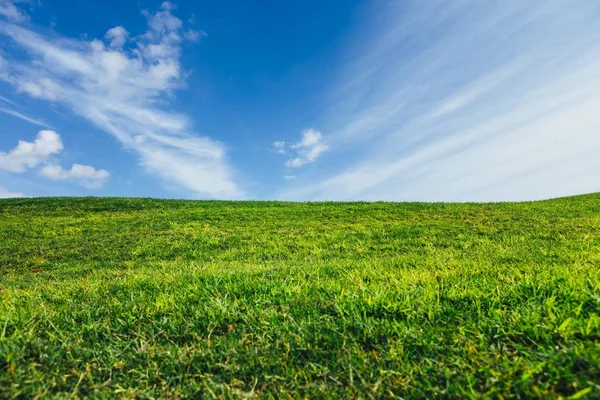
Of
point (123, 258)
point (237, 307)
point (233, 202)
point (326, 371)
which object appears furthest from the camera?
point (233, 202)

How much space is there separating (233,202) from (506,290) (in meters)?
24.8

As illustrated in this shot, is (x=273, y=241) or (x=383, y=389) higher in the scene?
(x=273, y=241)

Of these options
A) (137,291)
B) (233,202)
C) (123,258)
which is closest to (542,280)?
(137,291)

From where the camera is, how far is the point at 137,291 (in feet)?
16.3

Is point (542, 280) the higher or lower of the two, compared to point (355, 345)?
higher

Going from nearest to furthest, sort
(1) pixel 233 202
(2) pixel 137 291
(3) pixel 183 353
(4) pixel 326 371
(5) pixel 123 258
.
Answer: (4) pixel 326 371 < (3) pixel 183 353 < (2) pixel 137 291 < (5) pixel 123 258 < (1) pixel 233 202

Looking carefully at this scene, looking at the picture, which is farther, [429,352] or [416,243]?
[416,243]

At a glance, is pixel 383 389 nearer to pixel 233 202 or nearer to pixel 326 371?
pixel 326 371

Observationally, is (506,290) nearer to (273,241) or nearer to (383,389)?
(383,389)

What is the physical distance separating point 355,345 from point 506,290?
204cm

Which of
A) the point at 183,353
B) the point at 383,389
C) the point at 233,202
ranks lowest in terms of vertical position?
the point at 383,389

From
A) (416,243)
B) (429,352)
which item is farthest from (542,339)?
(416,243)

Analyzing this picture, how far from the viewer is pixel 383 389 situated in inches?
105

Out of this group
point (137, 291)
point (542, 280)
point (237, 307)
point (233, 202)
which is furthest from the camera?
point (233, 202)
